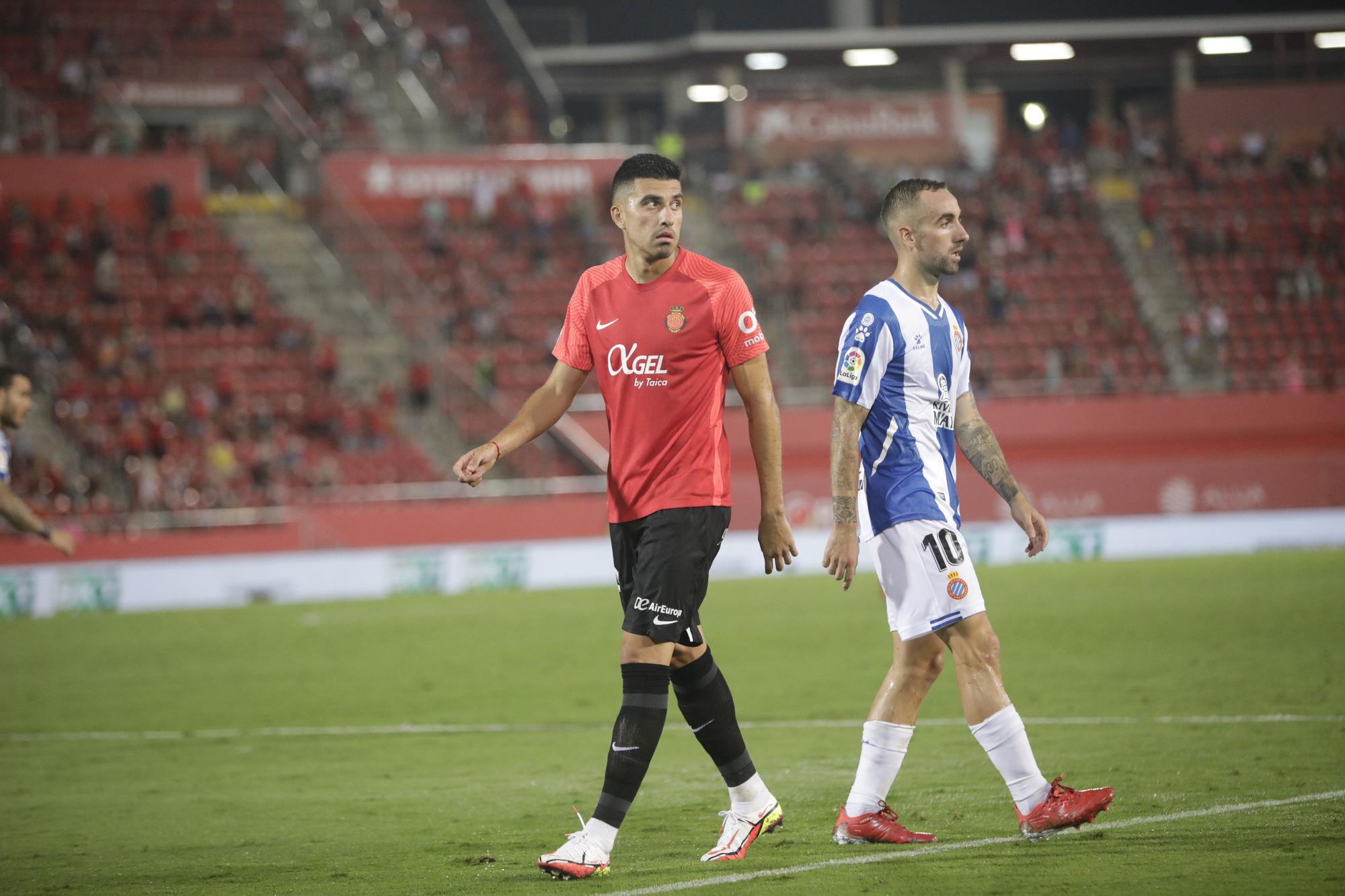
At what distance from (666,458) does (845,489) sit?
72cm

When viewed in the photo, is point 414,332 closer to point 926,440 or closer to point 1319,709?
point 1319,709

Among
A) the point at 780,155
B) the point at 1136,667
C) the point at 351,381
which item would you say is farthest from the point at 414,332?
the point at 1136,667

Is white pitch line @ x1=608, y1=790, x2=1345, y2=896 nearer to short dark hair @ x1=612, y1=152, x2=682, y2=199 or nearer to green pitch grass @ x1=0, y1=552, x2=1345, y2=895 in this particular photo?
green pitch grass @ x1=0, y1=552, x2=1345, y2=895

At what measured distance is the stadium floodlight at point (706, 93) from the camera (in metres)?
44.5

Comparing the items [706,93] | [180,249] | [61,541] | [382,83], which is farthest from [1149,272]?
[61,541]

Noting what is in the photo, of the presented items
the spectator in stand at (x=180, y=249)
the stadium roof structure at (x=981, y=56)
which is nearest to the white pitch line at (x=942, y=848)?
the spectator in stand at (x=180, y=249)

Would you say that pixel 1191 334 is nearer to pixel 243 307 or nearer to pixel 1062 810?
pixel 243 307

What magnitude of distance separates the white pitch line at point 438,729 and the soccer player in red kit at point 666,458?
408 centimetres

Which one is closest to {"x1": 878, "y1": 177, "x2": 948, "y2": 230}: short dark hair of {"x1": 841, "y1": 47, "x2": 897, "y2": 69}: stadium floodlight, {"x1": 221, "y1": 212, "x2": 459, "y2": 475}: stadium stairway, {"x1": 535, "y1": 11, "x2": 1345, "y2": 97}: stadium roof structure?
{"x1": 221, "y1": 212, "x2": 459, "y2": 475}: stadium stairway

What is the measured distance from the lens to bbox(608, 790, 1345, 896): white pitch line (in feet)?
17.6

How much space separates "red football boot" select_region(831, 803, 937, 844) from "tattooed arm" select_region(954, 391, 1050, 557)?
121 cm

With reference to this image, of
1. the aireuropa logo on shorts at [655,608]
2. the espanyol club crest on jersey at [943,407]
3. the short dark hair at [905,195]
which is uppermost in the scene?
the short dark hair at [905,195]

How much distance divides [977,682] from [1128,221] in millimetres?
34655

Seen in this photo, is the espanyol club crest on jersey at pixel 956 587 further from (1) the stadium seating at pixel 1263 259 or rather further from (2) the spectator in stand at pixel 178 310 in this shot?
(1) the stadium seating at pixel 1263 259
